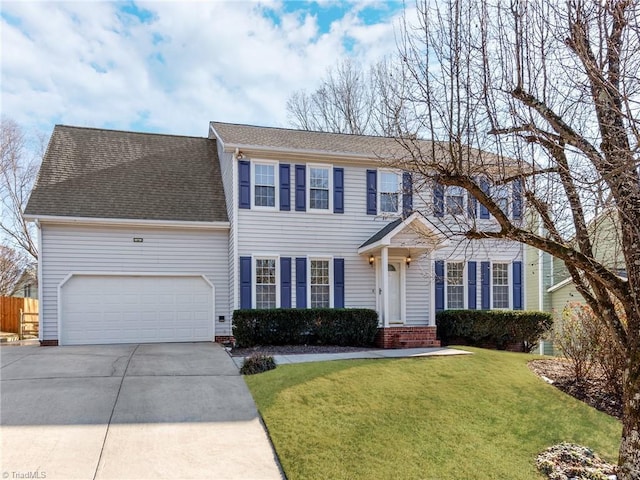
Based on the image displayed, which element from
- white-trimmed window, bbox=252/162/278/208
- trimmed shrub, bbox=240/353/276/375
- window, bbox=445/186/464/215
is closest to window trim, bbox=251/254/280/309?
white-trimmed window, bbox=252/162/278/208

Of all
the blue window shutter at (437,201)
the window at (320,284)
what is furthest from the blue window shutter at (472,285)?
the blue window shutter at (437,201)

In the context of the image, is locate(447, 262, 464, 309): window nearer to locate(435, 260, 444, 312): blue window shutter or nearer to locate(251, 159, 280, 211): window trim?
locate(435, 260, 444, 312): blue window shutter

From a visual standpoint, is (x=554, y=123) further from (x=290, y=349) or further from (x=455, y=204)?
(x=290, y=349)

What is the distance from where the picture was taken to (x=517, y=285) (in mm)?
15664

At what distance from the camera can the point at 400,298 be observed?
14.7 meters

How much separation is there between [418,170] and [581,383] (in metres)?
5.92

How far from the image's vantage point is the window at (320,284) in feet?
46.3

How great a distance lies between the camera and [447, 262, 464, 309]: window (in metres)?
15.2

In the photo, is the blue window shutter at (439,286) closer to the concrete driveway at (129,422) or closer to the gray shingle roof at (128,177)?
the gray shingle roof at (128,177)

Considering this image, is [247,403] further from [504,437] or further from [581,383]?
[581,383]

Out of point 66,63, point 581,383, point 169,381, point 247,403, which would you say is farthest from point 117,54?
point 581,383

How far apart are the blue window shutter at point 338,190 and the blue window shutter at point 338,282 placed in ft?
5.19

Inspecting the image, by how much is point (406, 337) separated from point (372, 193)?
4499mm

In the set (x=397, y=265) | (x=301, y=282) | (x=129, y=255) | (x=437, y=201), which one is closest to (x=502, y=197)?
(x=437, y=201)
